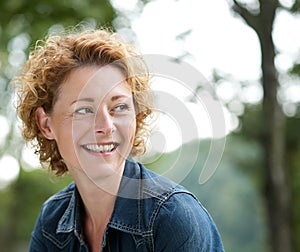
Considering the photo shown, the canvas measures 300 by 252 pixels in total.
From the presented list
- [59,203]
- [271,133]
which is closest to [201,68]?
[271,133]

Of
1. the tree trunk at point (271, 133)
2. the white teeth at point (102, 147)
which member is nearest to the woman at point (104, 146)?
the white teeth at point (102, 147)

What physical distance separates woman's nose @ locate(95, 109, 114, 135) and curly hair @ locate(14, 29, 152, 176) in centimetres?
16

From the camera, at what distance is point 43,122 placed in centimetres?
217

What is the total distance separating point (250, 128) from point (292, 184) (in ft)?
10.9

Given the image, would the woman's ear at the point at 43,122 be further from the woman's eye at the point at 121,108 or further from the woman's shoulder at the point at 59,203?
the woman's eye at the point at 121,108

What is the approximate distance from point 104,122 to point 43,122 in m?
0.36

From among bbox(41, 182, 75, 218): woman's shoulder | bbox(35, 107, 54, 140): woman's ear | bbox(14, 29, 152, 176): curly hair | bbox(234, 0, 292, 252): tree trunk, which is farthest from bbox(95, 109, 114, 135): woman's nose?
bbox(234, 0, 292, 252): tree trunk

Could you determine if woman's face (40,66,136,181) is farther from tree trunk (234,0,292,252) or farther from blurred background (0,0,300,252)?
tree trunk (234,0,292,252)

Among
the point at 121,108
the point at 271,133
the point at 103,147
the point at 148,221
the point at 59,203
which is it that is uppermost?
the point at 271,133

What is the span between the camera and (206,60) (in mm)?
5738

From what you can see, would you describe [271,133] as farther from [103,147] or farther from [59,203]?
[103,147]

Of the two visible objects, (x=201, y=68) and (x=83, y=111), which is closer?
(x=83, y=111)

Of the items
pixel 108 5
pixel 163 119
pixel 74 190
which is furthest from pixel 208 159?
pixel 108 5

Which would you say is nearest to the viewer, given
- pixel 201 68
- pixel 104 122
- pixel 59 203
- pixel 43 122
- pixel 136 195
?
pixel 104 122
